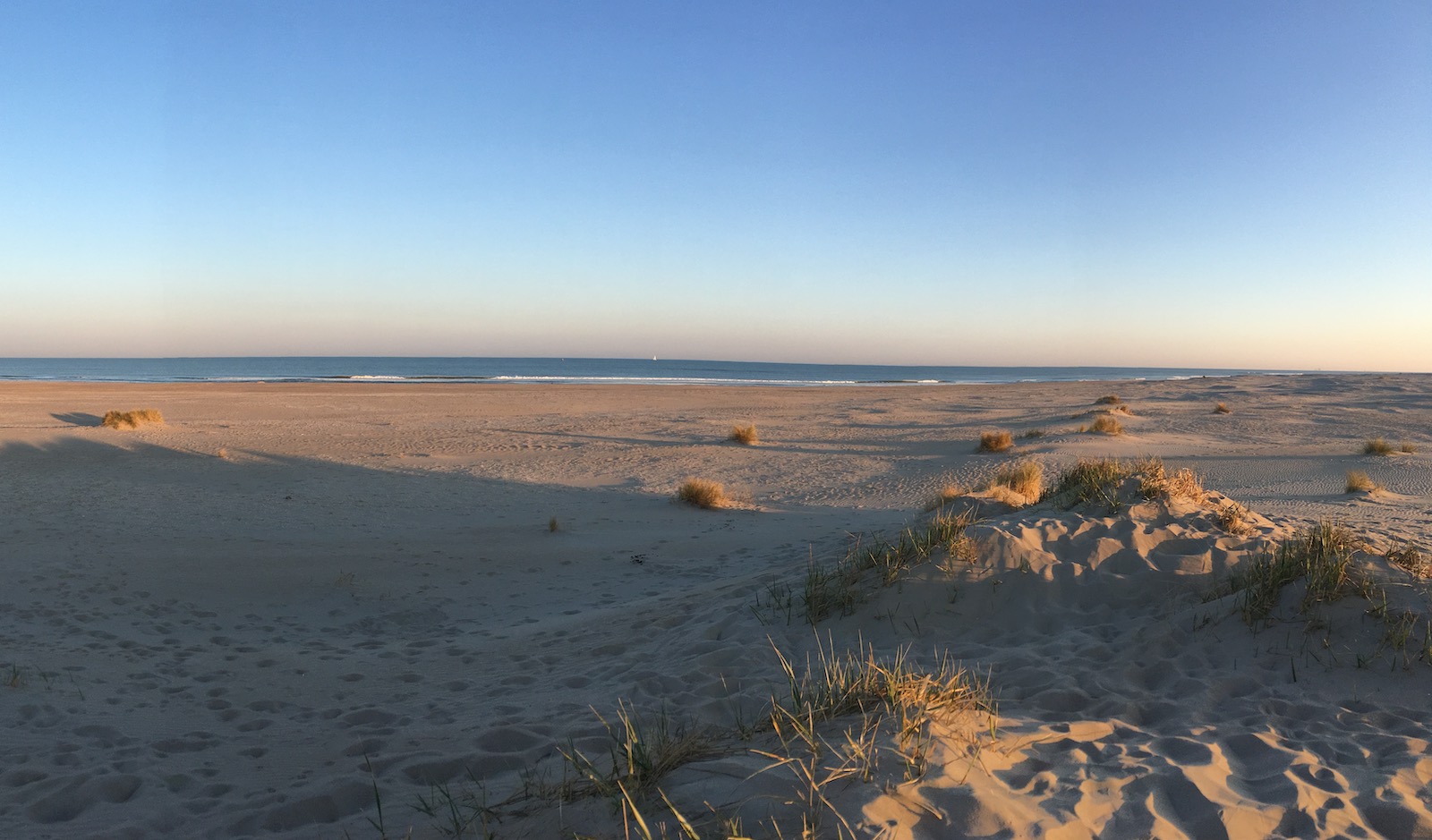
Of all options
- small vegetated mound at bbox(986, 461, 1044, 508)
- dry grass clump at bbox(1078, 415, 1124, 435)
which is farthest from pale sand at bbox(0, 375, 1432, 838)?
dry grass clump at bbox(1078, 415, 1124, 435)

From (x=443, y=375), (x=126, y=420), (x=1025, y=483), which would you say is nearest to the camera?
(x=1025, y=483)

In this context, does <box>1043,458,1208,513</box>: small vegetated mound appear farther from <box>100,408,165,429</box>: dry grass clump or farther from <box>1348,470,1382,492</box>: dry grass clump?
<box>100,408,165,429</box>: dry grass clump

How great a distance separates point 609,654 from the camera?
5.48 meters

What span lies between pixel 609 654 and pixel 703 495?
5.79 metres

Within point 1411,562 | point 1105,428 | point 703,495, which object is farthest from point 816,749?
point 1105,428

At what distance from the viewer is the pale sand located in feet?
9.44

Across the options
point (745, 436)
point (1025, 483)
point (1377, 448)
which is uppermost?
point (1025, 483)

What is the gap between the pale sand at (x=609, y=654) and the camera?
2.88m

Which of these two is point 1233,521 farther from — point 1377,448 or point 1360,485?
point 1377,448

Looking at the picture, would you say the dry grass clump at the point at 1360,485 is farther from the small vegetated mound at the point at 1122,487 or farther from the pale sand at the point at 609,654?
the small vegetated mound at the point at 1122,487

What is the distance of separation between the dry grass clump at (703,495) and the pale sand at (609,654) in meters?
0.54

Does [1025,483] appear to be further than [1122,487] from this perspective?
Yes

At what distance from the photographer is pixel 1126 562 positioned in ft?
18.5

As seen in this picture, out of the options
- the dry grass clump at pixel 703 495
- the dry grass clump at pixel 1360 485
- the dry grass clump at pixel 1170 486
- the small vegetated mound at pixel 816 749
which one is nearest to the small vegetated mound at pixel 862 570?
the dry grass clump at pixel 1170 486
